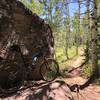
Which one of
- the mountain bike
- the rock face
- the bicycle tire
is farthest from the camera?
the bicycle tire

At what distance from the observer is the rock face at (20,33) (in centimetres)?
1013

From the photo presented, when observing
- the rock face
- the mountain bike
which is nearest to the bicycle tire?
the mountain bike

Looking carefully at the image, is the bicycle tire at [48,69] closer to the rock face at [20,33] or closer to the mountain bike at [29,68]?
the mountain bike at [29,68]

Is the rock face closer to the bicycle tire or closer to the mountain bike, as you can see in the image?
the mountain bike

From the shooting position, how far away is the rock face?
1013cm

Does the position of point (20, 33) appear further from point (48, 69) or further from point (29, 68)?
point (48, 69)

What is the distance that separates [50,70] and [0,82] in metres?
2.88

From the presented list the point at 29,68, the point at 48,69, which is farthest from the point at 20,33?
the point at 48,69

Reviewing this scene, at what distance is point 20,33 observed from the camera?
10992 millimetres

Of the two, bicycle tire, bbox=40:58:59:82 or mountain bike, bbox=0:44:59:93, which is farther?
bicycle tire, bbox=40:58:59:82

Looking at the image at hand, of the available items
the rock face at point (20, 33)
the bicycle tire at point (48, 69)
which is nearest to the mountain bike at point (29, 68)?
the bicycle tire at point (48, 69)

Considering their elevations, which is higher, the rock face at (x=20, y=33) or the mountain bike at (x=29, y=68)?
the rock face at (x=20, y=33)

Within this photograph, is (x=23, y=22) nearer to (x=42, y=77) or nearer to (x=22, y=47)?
(x=22, y=47)

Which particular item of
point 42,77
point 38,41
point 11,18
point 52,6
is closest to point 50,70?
Result: point 42,77
